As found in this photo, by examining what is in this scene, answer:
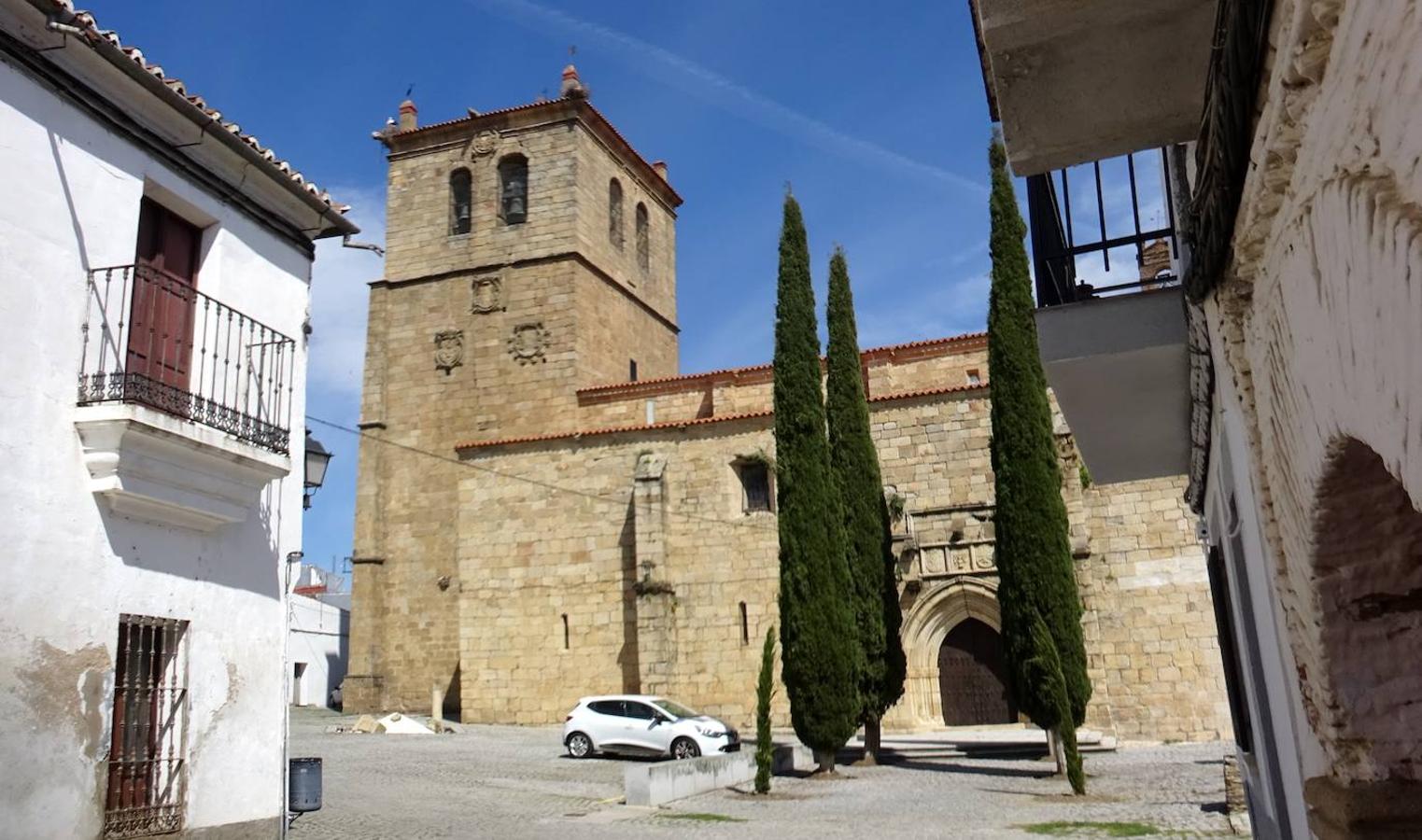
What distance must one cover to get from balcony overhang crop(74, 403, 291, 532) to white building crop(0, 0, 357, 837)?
0.5 inches

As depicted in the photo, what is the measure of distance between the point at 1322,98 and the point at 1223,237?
38.7 inches

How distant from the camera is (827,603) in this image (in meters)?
16.8

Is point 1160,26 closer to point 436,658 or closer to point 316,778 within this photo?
point 316,778

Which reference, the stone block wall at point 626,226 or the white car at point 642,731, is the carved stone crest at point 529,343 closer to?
the stone block wall at point 626,226

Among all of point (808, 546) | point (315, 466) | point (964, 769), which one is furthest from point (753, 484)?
point (315, 466)

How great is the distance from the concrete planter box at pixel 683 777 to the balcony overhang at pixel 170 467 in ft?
21.1

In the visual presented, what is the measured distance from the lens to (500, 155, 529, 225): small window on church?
95.9 feet

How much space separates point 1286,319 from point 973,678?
1993cm

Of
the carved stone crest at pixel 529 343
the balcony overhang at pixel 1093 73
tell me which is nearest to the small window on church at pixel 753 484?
the carved stone crest at pixel 529 343

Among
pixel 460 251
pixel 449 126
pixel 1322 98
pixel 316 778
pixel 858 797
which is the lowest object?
pixel 858 797

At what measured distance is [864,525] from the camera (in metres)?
18.1

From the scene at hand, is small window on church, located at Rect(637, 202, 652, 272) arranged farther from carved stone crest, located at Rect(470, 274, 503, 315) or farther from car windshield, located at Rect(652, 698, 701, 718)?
car windshield, located at Rect(652, 698, 701, 718)

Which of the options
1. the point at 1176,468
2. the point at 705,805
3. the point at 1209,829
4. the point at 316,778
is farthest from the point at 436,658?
the point at 1176,468

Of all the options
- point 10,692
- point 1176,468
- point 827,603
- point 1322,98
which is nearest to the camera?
point 1322,98
